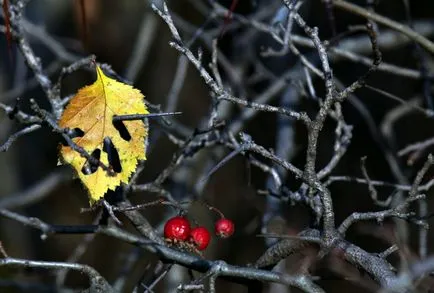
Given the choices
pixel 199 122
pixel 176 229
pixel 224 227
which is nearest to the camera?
pixel 176 229

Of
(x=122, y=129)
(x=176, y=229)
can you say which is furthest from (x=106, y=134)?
(x=176, y=229)

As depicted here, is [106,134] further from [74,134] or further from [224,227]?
[224,227]

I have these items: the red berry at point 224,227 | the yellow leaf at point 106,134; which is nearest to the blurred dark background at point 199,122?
the red berry at point 224,227

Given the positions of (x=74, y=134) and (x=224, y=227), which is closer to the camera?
(x=74, y=134)

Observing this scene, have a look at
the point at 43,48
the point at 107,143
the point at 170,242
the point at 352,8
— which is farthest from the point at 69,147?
the point at 43,48

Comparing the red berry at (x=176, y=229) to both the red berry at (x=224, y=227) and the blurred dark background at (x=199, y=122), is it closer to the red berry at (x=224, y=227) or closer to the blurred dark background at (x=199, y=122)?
the red berry at (x=224, y=227)

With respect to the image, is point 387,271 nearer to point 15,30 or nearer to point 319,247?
point 319,247
